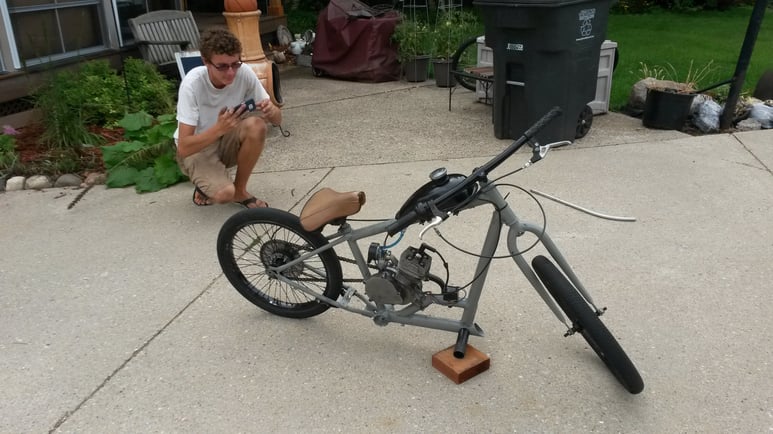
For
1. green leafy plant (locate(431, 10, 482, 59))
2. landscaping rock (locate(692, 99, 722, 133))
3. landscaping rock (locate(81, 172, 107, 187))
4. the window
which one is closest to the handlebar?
landscaping rock (locate(81, 172, 107, 187))

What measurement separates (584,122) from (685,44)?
5185 millimetres

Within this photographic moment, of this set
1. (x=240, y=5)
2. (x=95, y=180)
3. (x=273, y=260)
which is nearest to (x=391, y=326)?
(x=273, y=260)

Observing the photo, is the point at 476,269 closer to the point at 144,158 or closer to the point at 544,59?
the point at 544,59

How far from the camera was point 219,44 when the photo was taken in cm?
326

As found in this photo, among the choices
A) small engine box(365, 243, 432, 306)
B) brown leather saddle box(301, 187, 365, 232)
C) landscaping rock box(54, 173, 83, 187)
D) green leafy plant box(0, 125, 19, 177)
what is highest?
brown leather saddle box(301, 187, 365, 232)

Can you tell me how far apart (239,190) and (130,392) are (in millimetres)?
1746

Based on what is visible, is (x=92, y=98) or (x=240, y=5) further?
(x=240, y=5)

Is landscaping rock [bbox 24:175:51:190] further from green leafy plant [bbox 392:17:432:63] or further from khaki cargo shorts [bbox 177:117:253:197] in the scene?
green leafy plant [bbox 392:17:432:63]

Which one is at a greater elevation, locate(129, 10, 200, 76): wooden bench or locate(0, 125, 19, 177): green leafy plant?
locate(129, 10, 200, 76): wooden bench

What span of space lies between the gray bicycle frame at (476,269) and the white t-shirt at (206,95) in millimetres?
1314

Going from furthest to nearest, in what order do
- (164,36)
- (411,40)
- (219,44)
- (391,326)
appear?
(411,40) → (164,36) → (219,44) → (391,326)

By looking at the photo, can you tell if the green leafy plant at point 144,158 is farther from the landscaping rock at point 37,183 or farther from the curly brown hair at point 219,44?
the curly brown hair at point 219,44

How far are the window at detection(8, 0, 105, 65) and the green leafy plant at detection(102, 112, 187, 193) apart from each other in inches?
59.1

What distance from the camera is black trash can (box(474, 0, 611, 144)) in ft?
15.3
